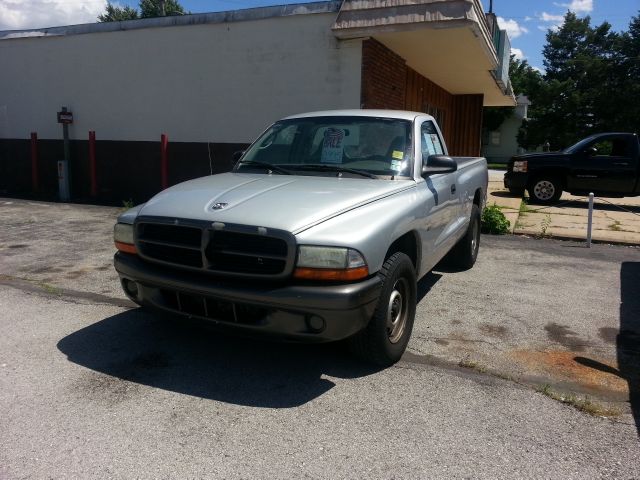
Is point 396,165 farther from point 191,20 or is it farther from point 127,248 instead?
point 191,20

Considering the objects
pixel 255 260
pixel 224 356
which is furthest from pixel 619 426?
pixel 224 356

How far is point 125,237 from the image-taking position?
12.7ft

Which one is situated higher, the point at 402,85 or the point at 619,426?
the point at 402,85

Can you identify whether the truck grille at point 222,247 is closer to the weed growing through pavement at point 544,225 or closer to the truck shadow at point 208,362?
the truck shadow at point 208,362

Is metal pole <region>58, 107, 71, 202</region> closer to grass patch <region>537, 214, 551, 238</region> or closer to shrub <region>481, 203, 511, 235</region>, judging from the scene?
shrub <region>481, 203, 511, 235</region>

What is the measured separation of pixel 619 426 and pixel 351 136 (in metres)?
2.88

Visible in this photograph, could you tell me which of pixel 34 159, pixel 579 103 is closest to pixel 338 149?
pixel 34 159

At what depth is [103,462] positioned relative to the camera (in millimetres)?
2668

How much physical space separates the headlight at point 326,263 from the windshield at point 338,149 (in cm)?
128

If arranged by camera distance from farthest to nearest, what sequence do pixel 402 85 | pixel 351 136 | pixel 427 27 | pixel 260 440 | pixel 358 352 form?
pixel 402 85, pixel 427 27, pixel 351 136, pixel 358 352, pixel 260 440

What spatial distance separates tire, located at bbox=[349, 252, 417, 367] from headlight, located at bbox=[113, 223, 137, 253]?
169cm

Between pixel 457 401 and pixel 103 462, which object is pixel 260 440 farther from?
pixel 457 401

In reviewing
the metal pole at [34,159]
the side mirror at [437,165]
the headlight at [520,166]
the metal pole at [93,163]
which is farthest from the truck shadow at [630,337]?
the metal pole at [34,159]

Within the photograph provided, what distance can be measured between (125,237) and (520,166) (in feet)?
37.9
